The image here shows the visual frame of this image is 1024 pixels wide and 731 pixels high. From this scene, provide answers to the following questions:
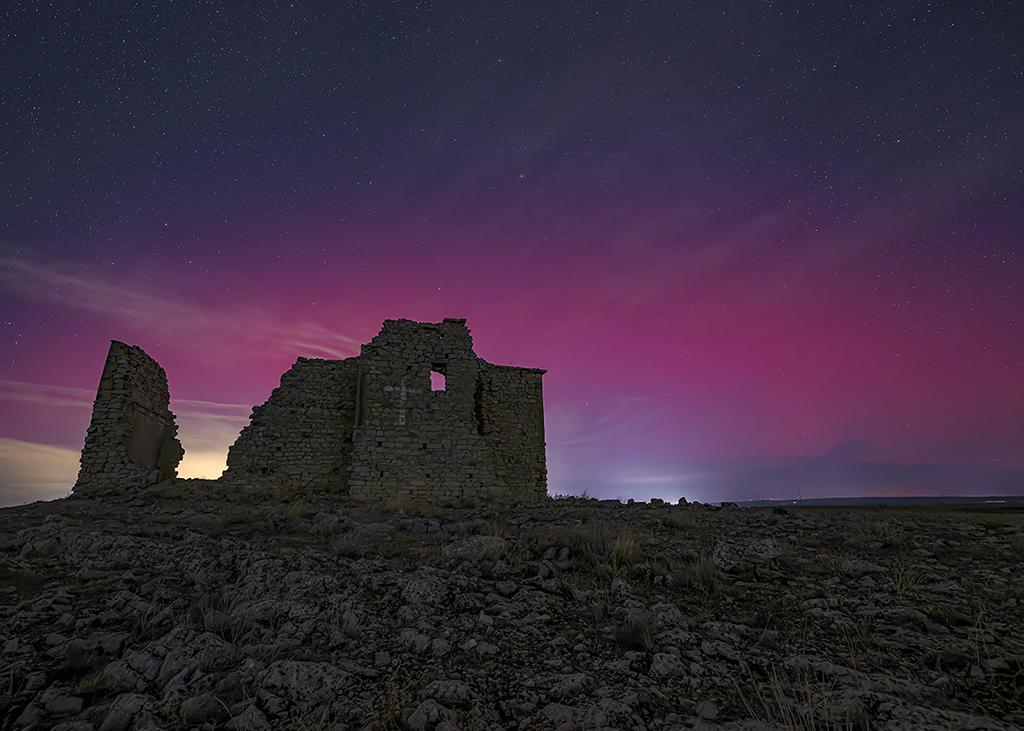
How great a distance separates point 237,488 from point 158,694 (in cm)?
1136

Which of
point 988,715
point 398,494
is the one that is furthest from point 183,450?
point 988,715

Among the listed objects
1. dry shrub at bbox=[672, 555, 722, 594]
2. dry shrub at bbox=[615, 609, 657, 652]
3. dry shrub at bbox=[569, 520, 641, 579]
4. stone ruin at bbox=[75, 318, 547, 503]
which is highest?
stone ruin at bbox=[75, 318, 547, 503]

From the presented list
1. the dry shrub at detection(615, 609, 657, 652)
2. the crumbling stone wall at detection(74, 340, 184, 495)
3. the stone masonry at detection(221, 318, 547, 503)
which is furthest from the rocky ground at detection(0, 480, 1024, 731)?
the crumbling stone wall at detection(74, 340, 184, 495)

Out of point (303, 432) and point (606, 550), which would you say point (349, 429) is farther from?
point (606, 550)

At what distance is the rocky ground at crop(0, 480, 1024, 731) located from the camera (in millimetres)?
3115

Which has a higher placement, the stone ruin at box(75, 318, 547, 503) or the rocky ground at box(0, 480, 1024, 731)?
the stone ruin at box(75, 318, 547, 503)

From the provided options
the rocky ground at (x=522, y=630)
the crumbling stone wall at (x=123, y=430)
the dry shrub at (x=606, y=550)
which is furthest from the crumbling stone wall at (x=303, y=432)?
the dry shrub at (x=606, y=550)

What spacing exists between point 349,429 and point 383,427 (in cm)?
207

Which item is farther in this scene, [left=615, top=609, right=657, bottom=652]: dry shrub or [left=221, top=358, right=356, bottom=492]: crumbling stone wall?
[left=221, top=358, right=356, bottom=492]: crumbling stone wall

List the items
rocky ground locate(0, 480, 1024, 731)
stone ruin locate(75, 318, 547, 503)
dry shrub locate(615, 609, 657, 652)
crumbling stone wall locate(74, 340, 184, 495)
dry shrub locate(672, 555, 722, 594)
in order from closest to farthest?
rocky ground locate(0, 480, 1024, 731), dry shrub locate(615, 609, 657, 652), dry shrub locate(672, 555, 722, 594), crumbling stone wall locate(74, 340, 184, 495), stone ruin locate(75, 318, 547, 503)

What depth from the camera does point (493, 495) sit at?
13.6 meters

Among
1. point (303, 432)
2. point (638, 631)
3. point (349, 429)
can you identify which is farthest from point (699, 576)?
point (303, 432)

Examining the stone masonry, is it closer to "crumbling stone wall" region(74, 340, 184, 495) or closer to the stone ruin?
the stone ruin

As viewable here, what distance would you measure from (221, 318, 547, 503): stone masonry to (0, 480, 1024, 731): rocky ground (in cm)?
595
